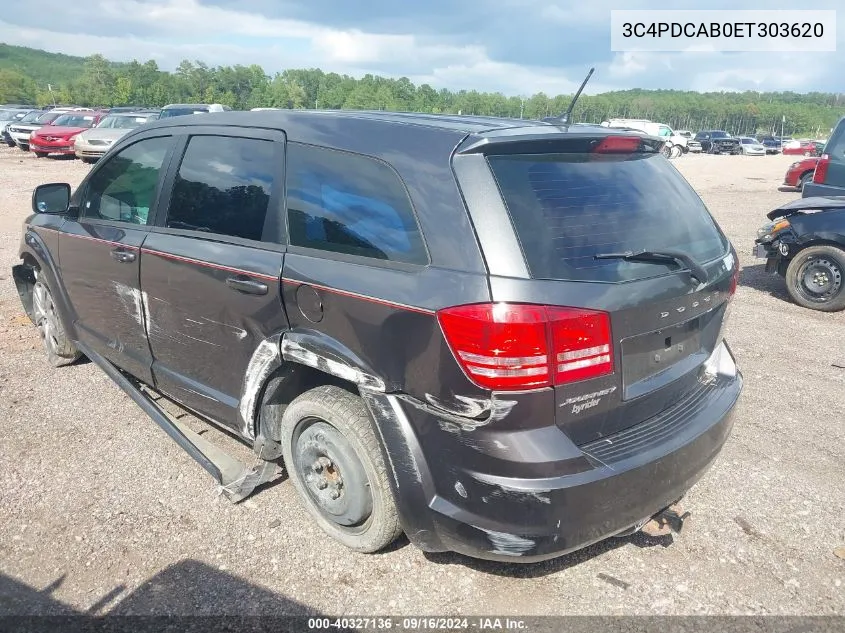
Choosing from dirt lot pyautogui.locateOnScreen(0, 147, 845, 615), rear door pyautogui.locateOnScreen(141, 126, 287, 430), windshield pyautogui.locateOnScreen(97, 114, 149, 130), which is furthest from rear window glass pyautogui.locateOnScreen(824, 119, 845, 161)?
windshield pyautogui.locateOnScreen(97, 114, 149, 130)

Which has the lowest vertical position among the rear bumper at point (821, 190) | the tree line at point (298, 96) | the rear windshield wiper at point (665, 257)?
the rear windshield wiper at point (665, 257)

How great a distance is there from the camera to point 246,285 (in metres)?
2.86

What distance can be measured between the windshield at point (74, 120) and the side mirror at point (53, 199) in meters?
23.7

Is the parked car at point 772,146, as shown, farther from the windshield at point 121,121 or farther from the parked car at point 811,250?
the parked car at point 811,250

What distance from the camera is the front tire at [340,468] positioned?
2574mm

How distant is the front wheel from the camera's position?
6.55 metres

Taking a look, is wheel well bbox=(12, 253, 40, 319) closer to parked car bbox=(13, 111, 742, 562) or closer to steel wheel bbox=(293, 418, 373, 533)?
parked car bbox=(13, 111, 742, 562)

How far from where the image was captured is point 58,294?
4410mm

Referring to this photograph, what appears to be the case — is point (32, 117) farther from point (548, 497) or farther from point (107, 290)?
point (548, 497)

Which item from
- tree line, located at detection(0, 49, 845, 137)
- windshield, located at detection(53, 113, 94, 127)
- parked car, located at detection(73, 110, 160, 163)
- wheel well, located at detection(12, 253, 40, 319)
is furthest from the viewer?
tree line, located at detection(0, 49, 845, 137)

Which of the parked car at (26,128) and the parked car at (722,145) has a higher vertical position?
the parked car at (722,145)

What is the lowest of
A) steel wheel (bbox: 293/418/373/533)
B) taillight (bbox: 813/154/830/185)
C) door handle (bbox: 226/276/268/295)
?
steel wheel (bbox: 293/418/373/533)

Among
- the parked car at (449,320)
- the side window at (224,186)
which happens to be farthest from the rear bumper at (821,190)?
the side window at (224,186)

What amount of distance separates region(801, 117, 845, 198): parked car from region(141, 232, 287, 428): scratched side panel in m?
8.90
